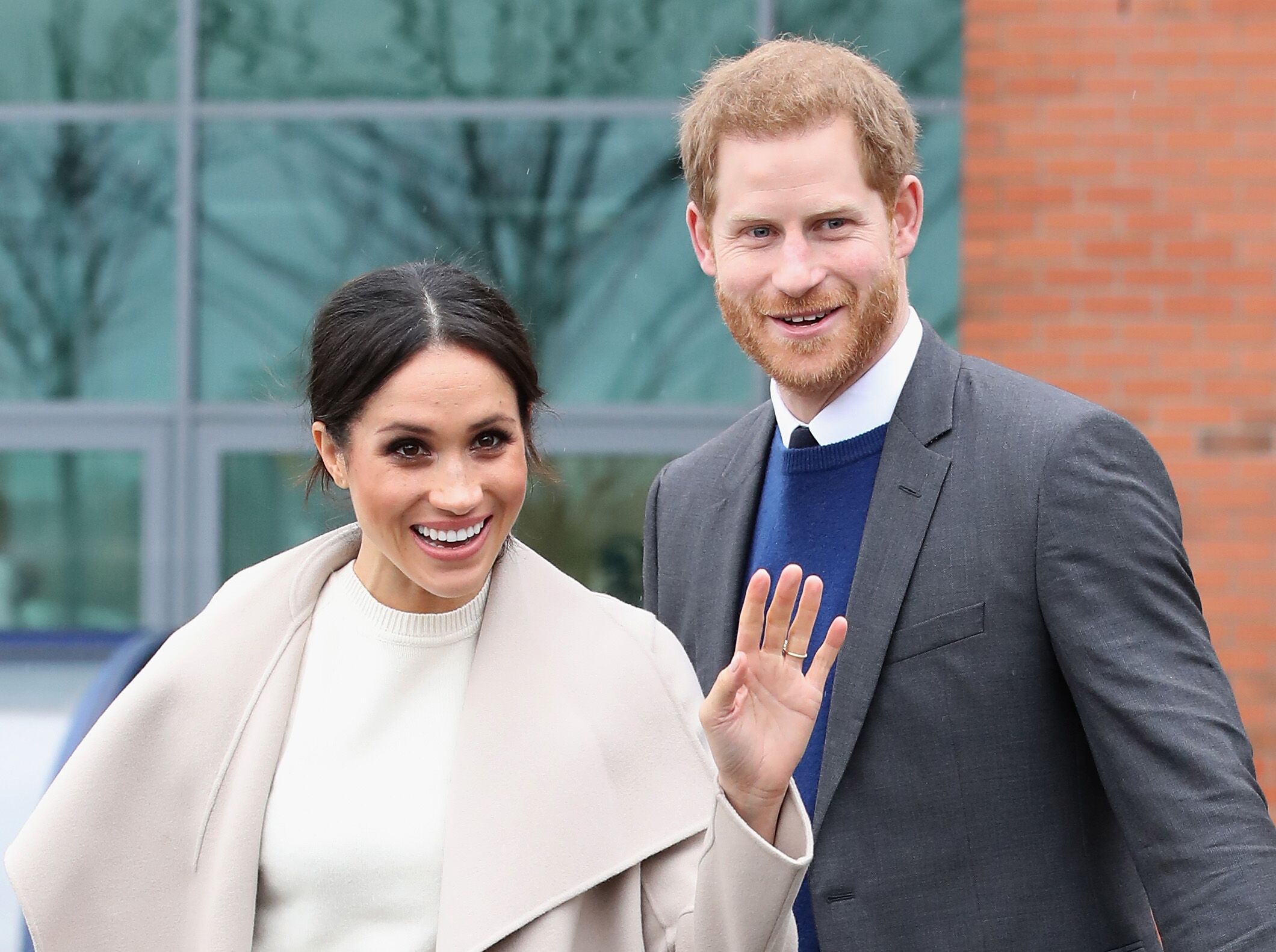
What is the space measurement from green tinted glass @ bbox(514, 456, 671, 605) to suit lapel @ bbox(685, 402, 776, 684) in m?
3.26

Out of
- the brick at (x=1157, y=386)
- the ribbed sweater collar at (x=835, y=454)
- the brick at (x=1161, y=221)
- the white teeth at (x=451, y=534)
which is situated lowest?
the white teeth at (x=451, y=534)

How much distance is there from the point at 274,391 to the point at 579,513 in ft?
4.16

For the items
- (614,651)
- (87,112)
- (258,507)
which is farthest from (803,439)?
(87,112)

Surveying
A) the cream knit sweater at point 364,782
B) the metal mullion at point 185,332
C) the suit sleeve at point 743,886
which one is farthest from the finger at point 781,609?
the metal mullion at point 185,332

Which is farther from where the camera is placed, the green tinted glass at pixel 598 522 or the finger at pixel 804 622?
the green tinted glass at pixel 598 522

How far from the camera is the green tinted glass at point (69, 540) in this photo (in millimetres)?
6273

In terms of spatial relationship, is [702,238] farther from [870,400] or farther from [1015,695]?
[1015,695]

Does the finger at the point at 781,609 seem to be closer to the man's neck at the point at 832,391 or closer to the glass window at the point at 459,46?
the man's neck at the point at 832,391

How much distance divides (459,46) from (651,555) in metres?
3.67

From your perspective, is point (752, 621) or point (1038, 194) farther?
point (1038, 194)

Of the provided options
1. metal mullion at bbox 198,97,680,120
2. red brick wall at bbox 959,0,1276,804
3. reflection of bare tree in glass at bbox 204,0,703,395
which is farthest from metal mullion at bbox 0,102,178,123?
red brick wall at bbox 959,0,1276,804

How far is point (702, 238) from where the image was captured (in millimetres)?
2680

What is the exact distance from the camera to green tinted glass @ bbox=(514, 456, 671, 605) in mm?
6082

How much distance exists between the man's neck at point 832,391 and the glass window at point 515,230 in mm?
3445
